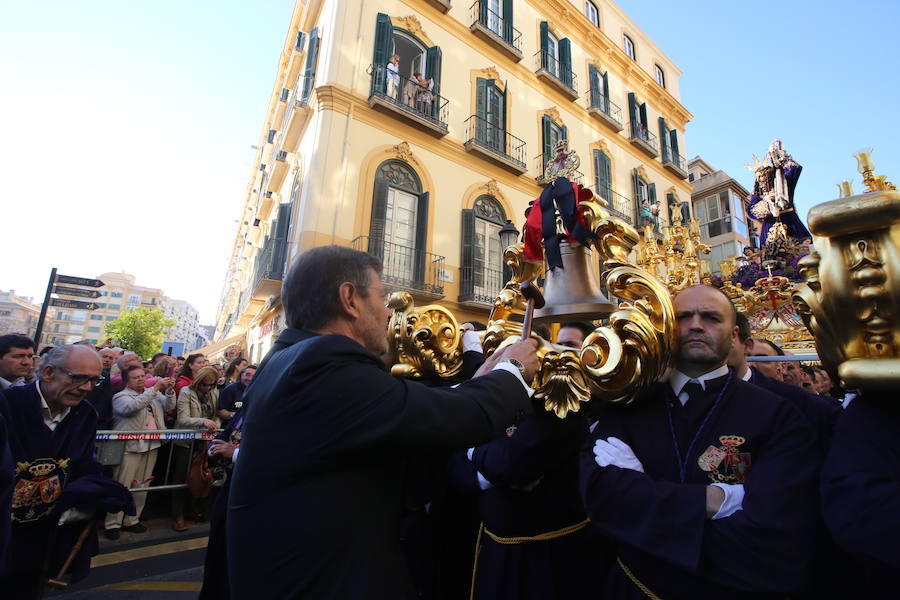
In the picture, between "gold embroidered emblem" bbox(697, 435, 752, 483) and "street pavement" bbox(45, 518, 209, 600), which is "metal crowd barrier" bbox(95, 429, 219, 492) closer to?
"street pavement" bbox(45, 518, 209, 600)

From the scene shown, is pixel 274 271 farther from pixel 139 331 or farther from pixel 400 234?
pixel 139 331

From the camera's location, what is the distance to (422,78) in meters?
10.9

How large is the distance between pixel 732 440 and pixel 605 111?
53.1 feet

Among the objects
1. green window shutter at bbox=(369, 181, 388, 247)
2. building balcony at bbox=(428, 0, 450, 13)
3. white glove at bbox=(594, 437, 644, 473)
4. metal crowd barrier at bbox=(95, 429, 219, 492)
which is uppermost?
building balcony at bbox=(428, 0, 450, 13)

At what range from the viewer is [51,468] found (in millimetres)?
2518

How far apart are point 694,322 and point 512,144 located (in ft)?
38.9

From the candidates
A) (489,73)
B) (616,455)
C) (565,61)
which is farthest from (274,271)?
(565,61)

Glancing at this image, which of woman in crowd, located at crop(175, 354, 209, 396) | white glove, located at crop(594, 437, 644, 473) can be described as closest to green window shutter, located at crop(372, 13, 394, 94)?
woman in crowd, located at crop(175, 354, 209, 396)

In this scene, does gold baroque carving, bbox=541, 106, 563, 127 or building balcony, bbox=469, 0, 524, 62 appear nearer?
building balcony, bbox=469, 0, 524, 62

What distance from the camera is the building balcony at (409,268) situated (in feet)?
31.4

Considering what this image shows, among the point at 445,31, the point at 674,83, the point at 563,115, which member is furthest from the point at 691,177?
the point at 445,31

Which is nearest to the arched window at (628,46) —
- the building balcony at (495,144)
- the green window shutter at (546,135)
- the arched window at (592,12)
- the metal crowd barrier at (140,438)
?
the arched window at (592,12)

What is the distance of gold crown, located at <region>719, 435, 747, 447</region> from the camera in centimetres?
125

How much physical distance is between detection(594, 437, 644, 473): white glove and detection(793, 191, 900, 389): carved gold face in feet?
1.90
